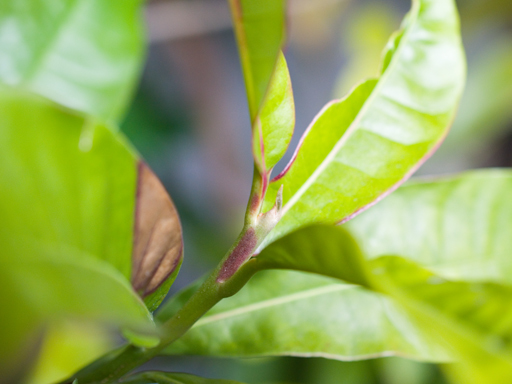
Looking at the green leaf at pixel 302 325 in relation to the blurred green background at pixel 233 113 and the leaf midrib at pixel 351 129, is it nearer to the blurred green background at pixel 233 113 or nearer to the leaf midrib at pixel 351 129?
the leaf midrib at pixel 351 129

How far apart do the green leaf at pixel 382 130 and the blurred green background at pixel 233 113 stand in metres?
0.89

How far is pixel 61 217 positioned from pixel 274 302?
264mm

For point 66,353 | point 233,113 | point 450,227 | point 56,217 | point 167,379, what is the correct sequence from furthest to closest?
point 233,113
point 66,353
point 450,227
point 167,379
point 56,217

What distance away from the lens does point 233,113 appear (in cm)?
251

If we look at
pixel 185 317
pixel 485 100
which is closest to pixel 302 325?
pixel 185 317

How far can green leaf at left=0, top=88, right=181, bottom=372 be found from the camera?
0.62ft

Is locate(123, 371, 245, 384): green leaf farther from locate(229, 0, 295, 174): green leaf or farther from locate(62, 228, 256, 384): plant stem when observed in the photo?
locate(229, 0, 295, 174): green leaf

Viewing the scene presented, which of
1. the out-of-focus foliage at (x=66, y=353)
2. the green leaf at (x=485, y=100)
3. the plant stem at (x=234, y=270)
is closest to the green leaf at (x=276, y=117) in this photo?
the plant stem at (x=234, y=270)

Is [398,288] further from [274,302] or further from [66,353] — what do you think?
[66,353]

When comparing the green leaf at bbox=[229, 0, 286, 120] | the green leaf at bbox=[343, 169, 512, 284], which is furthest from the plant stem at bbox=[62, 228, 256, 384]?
the green leaf at bbox=[343, 169, 512, 284]

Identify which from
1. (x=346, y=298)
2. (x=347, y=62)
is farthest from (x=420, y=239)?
(x=347, y=62)

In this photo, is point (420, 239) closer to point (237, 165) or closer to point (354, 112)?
point (354, 112)

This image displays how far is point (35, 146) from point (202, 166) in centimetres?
213

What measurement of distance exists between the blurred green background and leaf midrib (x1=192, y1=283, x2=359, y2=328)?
0.76 meters
